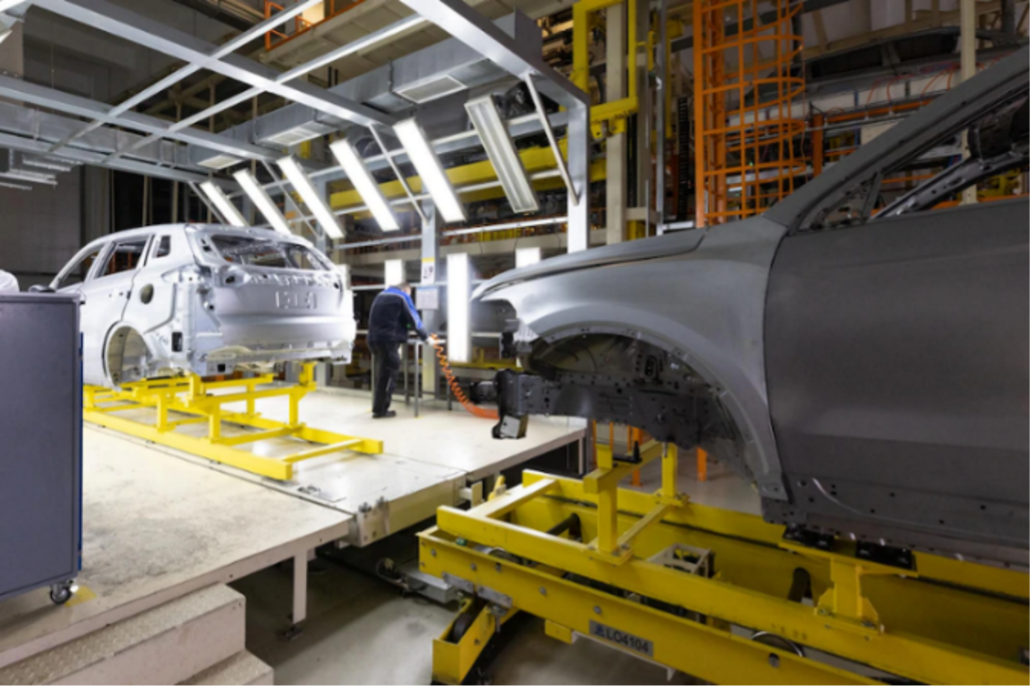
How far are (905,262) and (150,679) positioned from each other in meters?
2.80

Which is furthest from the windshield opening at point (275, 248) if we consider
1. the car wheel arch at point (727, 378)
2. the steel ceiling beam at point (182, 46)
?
the car wheel arch at point (727, 378)

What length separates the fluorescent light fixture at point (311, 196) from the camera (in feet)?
23.7

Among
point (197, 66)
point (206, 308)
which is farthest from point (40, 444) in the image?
point (197, 66)

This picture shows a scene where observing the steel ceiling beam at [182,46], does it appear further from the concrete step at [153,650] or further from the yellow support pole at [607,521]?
the yellow support pole at [607,521]

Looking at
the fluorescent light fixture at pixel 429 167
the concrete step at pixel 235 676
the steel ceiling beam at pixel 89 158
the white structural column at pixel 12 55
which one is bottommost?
the concrete step at pixel 235 676

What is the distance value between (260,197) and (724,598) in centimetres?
789

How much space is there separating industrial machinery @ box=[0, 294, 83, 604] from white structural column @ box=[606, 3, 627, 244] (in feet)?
14.4

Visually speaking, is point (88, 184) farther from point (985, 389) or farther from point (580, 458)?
point (985, 389)

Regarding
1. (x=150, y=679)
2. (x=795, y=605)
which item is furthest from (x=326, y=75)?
(x=795, y=605)

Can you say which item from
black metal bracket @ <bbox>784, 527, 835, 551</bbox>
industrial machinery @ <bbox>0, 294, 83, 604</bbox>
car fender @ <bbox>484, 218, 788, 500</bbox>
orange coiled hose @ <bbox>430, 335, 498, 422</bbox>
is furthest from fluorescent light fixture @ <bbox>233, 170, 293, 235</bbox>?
black metal bracket @ <bbox>784, 527, 835, 551</bbox>

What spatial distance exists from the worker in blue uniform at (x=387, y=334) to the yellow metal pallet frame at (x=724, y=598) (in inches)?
129

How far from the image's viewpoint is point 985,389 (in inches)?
57.3

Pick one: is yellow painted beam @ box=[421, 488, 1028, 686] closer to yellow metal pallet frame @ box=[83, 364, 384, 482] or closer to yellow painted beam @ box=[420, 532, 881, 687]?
yellow painted beam @ box=[420, 532, 881, 687]

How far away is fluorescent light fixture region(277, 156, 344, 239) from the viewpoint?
7234 millimetres
